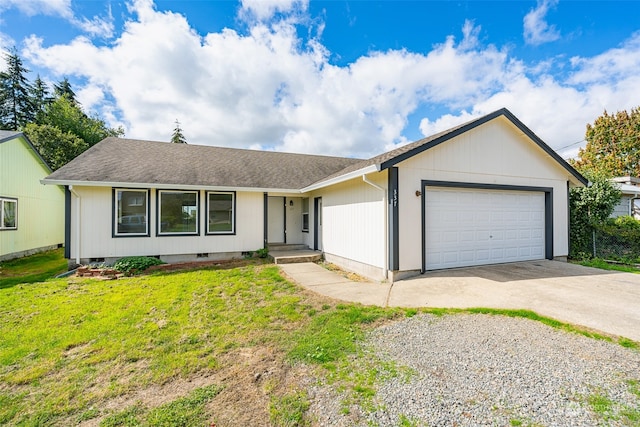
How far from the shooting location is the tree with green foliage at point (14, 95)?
29047 mm

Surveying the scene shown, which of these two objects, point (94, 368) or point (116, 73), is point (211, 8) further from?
point (94, 368)

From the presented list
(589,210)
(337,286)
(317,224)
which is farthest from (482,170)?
(317,224)

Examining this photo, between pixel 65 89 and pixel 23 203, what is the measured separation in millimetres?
33290

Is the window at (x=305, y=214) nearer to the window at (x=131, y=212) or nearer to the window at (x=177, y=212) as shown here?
the window at (x=177, y=212)

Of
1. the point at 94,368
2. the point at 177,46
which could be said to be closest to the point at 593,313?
the point at 94,368

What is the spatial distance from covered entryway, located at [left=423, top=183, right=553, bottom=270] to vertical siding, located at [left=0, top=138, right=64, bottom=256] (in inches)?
593

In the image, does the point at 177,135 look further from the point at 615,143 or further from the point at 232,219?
the point at 615,143

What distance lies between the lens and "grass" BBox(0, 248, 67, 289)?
303 inches

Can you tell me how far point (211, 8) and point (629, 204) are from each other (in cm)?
2236

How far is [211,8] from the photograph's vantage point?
30.2 ft

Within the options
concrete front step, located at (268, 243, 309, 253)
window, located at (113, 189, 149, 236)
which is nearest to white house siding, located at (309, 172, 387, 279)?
concrete front step, located at (268, 243, 309, 253)

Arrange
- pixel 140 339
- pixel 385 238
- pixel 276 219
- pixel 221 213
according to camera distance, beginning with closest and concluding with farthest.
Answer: pixel 140 339, pixel 385 238, pixel 221 213, pixel 276 219

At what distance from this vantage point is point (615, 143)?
24.2 meters

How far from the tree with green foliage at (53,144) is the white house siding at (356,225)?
21570mm
